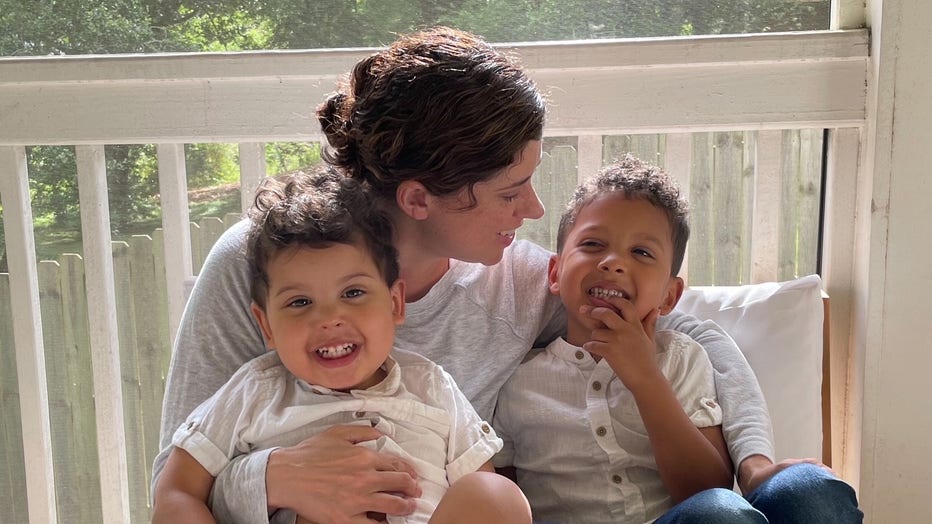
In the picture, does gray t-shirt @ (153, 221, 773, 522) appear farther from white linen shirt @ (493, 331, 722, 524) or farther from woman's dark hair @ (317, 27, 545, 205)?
woman's dark hair @ (317, 27, 545, 205)

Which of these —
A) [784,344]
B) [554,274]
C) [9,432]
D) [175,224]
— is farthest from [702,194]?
[9,432]

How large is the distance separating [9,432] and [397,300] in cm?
138

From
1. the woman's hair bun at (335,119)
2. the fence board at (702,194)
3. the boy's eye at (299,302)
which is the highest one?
the woman's hair bun at (335,119)

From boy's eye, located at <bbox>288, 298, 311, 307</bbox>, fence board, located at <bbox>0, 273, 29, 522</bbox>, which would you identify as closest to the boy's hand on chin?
boy's eye, located at <bbox>288, 298, 311, 307</bbox>

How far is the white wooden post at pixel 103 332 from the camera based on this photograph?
2172 millimetres

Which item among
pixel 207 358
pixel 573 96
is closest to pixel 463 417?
pixel 207 358

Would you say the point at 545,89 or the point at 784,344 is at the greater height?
the point at 545,89

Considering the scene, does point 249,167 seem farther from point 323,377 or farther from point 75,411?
point 323,377

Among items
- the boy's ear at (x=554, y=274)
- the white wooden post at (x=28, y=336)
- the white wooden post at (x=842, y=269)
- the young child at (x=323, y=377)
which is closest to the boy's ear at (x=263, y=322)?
the young child at (x=323, y=377)

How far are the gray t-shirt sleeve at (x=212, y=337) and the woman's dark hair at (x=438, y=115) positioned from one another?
0.27 metres

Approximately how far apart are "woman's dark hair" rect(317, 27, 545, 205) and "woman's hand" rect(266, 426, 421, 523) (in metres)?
0.45

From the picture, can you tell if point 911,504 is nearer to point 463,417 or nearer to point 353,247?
point 463,417

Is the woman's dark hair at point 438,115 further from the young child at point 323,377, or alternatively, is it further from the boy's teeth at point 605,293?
the boy's teeth at point 605,293

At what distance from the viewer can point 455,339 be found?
172cm
